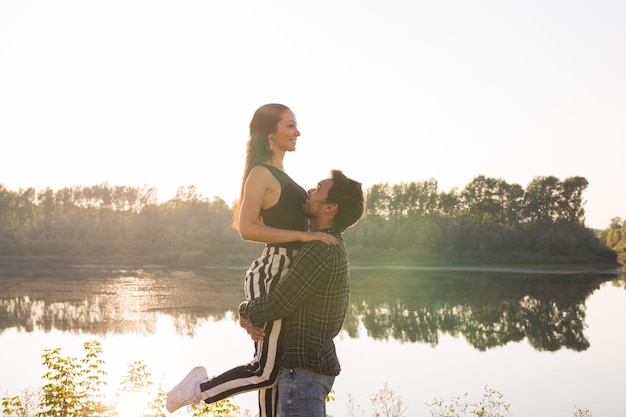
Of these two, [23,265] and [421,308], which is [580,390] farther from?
[23,265]

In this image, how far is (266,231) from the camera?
10.2ft

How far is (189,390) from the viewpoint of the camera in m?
3.26

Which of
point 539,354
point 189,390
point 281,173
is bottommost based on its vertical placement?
point 539,354

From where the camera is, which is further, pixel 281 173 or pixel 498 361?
pixel 498 361

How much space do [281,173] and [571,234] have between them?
2757 inches

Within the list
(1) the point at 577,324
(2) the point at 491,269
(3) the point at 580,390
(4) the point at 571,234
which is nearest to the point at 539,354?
(3) the point at 580,390

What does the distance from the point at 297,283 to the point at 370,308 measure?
23.2 metres

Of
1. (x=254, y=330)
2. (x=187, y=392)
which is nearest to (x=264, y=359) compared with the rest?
(x=254, y=330)

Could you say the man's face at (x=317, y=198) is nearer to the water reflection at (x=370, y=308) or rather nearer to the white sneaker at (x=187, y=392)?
the white sneaker at (x=187, y=392)

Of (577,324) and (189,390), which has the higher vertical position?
(189,390)

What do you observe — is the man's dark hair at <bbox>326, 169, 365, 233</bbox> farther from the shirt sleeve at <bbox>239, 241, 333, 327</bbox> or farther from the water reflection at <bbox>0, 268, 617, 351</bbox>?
the water reflection at <bbox>0, 268, 617, 351</bbox>

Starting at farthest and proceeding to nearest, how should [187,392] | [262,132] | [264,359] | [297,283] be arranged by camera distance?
[262,132] < [187,392] < [264,359] < [297,283]

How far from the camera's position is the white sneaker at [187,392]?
3.24 meters

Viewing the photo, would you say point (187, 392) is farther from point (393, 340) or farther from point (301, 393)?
point (393, 340)
